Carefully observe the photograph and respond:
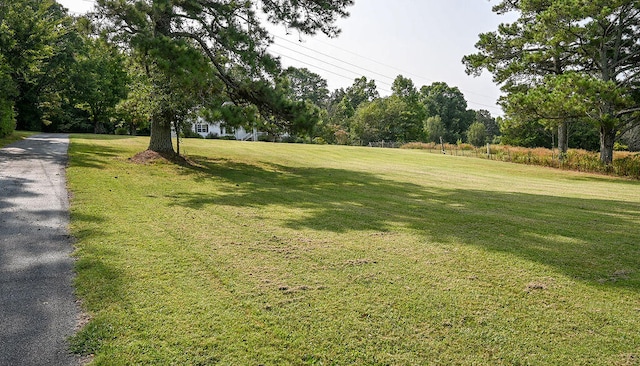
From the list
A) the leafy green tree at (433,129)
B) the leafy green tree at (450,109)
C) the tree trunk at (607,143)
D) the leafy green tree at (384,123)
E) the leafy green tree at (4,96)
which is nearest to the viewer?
the leafy green tree at (4,96)

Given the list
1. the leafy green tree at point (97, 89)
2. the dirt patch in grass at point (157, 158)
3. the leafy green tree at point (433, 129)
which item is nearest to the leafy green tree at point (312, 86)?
the leafy green tree at point (433, 129)

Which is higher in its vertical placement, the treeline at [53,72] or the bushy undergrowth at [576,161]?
the treeline at [53,72]

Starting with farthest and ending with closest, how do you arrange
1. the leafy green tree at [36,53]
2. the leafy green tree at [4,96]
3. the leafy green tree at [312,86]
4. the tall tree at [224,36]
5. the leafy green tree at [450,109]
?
1. the leafy green tree at [312,86]
2. the leafy green tree at [450,109]
3. the leafy green tree at [4,96]
4. the leafy green tree at [36,53]
5. the tall tree at [224,36]

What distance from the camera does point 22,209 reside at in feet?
20.5

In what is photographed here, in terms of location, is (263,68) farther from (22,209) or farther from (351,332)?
(351,332)

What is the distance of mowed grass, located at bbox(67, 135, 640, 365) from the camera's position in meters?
2.67

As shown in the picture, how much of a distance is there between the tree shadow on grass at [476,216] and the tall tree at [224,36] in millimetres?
2752

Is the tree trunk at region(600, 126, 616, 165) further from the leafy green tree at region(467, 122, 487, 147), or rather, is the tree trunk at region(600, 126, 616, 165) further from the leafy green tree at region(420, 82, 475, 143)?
the leafy green tree at region(420, 82, 475, 143)

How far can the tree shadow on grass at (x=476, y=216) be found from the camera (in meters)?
4.67

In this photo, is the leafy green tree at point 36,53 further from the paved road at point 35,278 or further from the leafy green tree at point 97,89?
the paved road at point 35,278

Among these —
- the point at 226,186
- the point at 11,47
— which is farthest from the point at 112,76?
the point at 226,186

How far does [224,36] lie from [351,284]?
35.3 feet

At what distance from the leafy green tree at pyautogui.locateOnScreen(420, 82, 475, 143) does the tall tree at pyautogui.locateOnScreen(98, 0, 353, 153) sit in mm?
59074

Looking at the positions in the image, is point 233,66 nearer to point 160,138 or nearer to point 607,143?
point 160,138
